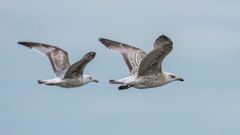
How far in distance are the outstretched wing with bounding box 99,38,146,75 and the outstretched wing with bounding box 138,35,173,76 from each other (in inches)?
75.0

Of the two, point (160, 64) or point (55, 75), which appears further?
point (55, 75)

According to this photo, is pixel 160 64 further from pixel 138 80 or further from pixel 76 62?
pixel 76 62

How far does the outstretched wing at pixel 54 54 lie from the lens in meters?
50.5

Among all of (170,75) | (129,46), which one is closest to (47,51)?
(129,46)

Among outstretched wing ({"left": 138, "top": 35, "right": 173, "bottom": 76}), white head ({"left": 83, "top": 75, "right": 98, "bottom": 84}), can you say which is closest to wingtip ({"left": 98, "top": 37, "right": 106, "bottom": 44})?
white head ({"left": 83, "top": 75, "right": 98, "bottom": 84})

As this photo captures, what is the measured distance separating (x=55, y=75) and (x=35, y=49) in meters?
3.17

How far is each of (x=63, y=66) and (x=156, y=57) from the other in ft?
25.0

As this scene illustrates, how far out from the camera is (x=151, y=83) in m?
45.2

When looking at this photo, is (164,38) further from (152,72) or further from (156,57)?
(152,72)

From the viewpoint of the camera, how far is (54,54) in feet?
169

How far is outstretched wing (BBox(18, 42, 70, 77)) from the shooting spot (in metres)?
50.5

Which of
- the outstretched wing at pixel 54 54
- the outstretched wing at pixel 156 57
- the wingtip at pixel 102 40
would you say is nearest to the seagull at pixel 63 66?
the outstretched wing at pixel 54 54

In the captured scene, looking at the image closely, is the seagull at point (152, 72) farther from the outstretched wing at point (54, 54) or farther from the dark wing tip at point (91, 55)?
the outstretched wing at point (54, 54)

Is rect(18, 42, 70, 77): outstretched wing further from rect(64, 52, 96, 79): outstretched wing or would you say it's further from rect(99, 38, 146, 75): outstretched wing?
rect(99, 38, 146, 75): outstretched wing
